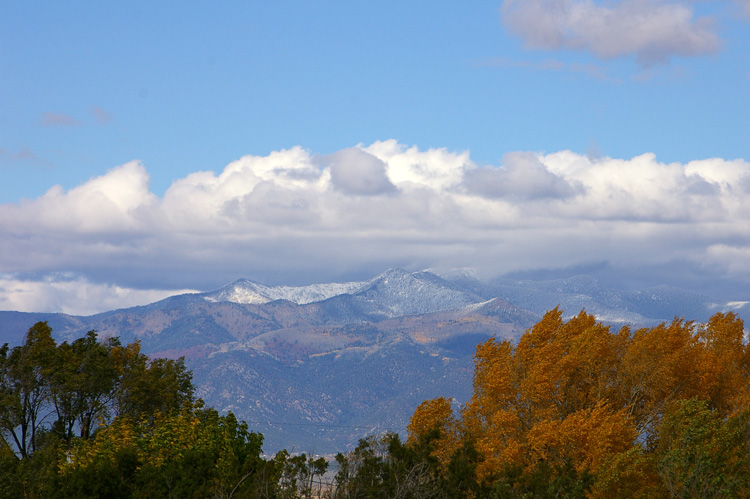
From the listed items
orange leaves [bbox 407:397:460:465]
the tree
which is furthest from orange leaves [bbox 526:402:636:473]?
the tree

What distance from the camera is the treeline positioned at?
138ft

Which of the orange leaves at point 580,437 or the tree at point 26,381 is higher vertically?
the tree at point 26,381

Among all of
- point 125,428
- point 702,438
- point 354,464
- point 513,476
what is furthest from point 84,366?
point 702,438

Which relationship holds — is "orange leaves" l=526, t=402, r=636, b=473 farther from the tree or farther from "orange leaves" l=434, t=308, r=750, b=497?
the tree

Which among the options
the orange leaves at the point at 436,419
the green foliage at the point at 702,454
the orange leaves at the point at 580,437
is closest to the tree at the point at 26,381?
the orange leaves at the point at 436,419

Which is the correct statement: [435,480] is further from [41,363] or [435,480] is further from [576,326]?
[41,363]

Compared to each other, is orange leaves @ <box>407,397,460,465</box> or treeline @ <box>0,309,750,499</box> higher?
treeline @ <box>0,309,750,499</box>

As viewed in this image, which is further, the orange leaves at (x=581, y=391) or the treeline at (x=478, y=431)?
the orange leaves at (x=581, y=391)

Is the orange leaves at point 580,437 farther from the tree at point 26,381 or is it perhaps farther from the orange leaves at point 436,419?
the tree at point 26,381

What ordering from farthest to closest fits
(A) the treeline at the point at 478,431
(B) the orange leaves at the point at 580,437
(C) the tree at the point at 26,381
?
(C) the tree at the point at 26,381 < (B) the orange leaves at the point at 580,437 < (A) the treeline at the point at 478,431

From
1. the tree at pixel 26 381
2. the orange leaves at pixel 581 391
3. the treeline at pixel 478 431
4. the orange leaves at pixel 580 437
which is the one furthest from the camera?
the tree at pixel 26 381

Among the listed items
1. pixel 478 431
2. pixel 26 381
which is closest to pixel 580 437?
pixel 478 431

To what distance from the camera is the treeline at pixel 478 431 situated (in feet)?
138

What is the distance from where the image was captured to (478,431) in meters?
65.8
